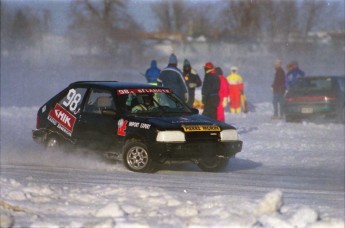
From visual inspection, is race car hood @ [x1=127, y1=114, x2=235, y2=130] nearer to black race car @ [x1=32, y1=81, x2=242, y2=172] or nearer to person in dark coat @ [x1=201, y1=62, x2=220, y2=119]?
black race car @ [x1=32, y1=81, x2=242, y2=172]

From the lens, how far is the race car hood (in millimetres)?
11023

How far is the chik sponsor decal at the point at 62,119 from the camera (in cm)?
1157

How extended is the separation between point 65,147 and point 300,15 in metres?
17.5

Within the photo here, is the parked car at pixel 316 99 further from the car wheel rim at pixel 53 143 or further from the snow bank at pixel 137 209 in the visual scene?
the snow bank at pixel 137 209

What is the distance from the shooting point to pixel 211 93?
48.8 feet

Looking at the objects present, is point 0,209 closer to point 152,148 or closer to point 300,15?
point 152,148

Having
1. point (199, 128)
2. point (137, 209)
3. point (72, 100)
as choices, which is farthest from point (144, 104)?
point (137, 209)

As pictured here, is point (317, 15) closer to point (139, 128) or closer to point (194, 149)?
point (139, 128)

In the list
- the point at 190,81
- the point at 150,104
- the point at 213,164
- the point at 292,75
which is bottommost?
the point at 213,164

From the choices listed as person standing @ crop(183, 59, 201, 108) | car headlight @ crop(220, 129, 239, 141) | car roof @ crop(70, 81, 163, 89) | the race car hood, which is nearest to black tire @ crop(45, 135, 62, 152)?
car roof @ crop(70, 81, 163, 89)

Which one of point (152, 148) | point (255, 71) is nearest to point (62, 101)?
point (152, 148)

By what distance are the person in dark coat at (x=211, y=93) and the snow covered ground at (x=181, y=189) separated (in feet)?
3.43

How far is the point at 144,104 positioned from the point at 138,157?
0.72 m

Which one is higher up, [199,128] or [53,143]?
[199,128]
